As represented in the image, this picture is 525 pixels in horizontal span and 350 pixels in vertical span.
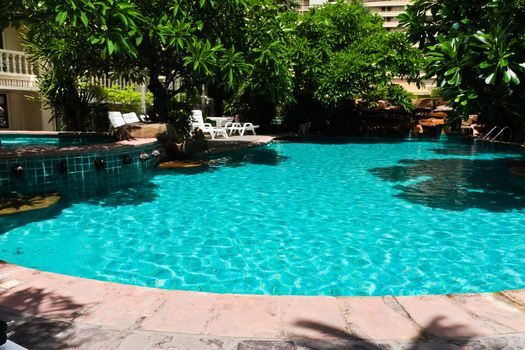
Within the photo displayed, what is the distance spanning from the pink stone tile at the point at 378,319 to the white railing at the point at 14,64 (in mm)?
18366

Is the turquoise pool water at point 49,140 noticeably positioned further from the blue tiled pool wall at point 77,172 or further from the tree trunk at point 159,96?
the blue tiled pool wall at point 77,172

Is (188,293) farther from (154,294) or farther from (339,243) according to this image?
(339,243)

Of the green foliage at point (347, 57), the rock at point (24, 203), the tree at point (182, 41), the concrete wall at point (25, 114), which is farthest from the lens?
the green foliage at point (347, 57)

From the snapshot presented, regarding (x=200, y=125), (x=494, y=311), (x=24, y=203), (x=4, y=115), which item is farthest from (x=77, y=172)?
(x=4, y=115)

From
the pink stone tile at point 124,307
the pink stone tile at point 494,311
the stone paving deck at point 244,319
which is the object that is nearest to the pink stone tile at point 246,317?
the stone paving deck at point 244,319

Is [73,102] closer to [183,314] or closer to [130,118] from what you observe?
[130,118]

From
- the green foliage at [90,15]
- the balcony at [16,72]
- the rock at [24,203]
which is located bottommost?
the rock at [24,203]

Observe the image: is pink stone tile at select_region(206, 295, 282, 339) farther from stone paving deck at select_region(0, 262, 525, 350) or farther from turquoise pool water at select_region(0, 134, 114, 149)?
turquoise pool water at select_region(0, 134, 114, 149)

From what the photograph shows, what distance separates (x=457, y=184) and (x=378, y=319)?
8.43 m

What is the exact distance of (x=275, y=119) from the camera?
25.7 metres

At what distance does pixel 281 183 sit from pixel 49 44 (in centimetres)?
898

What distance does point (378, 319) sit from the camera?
324 centimetres

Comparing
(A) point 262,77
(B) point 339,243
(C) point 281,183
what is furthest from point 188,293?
(A) point 262,77

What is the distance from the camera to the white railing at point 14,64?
17.7 metres
